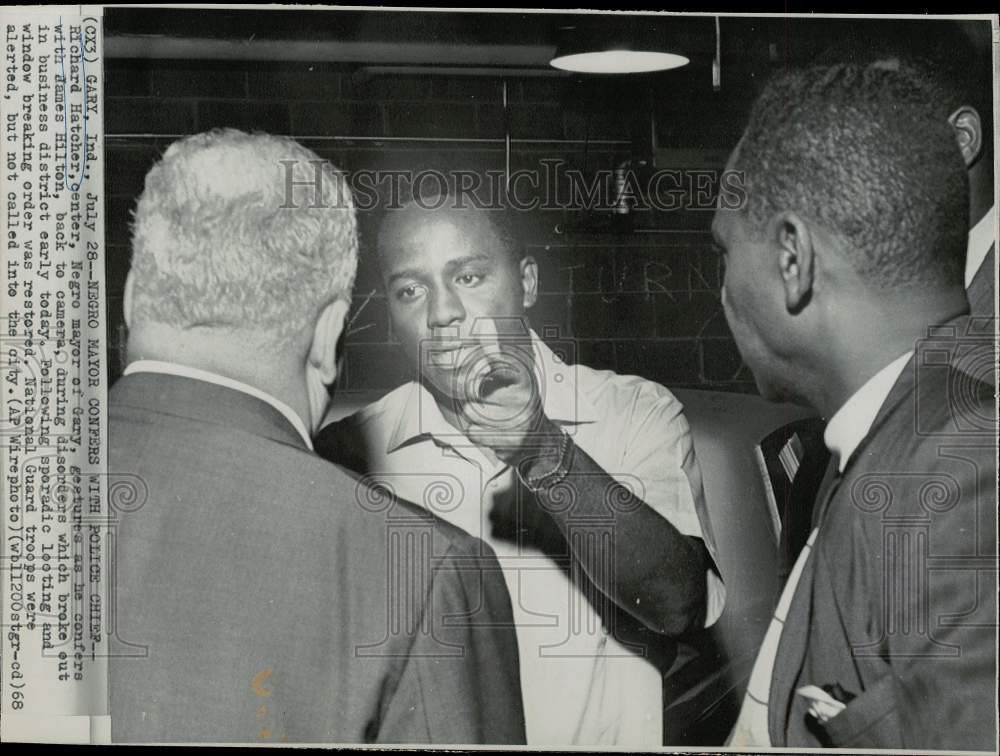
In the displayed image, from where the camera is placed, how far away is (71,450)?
2572mm

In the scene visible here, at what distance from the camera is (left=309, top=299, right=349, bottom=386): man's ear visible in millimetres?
2549

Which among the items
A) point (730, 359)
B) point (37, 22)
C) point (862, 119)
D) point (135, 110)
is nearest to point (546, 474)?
point (730, 359)

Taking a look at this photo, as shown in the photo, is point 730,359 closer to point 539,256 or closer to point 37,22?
point 539,256

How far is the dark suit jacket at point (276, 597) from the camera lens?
252 cm

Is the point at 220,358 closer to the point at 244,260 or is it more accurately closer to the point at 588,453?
the point at 244,260

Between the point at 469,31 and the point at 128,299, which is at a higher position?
the point at 469,31

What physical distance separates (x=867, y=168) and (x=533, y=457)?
983mm

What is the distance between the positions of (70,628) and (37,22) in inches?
54.2

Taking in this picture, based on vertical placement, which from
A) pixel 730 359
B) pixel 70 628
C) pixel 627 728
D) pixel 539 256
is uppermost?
pixel 539 256

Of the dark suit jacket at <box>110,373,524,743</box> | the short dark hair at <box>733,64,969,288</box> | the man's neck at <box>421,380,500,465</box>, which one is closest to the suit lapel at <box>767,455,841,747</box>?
the short dark hair at <box>733,64,969,288</box>

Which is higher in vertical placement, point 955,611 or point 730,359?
point 730,359

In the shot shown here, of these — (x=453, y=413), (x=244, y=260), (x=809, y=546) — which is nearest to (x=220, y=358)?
(x=244, y=260)

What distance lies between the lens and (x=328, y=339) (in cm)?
255

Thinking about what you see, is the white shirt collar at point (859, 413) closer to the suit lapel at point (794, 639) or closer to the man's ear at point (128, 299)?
the suit lapel at point (794, 639)
